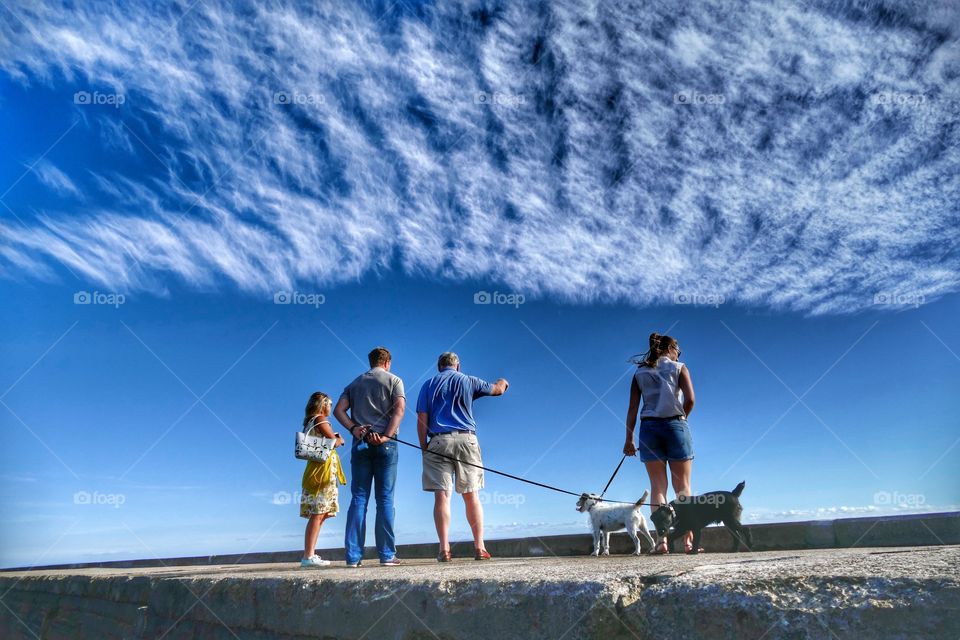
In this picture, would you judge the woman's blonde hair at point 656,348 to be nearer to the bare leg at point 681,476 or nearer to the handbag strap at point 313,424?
the bare leg at point 681,476

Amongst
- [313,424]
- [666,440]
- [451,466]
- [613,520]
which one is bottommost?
[613,520]

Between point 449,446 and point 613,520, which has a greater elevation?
point 449,446

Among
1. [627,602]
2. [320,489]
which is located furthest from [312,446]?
[627,602]

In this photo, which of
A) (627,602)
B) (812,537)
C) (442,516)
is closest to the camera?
(627,602)

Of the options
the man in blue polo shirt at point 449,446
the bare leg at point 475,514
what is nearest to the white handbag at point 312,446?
the man in blue polo shirt at point 449,446

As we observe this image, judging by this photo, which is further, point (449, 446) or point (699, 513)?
point (699, 513)

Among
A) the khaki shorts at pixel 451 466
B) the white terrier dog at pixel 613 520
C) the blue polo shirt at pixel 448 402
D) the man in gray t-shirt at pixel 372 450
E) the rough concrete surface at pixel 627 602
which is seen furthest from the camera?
the white terrier dog at pixel 613 520

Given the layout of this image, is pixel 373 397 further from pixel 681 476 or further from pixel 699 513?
pixel 699 513

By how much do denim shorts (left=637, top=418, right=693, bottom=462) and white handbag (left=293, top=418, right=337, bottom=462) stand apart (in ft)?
8.49

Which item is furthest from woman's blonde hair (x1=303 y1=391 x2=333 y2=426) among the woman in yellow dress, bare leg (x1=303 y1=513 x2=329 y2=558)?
bare leg (x1=303 y1=513 x2=329 y2=558)

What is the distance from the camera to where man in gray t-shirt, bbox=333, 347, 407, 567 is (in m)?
4.83

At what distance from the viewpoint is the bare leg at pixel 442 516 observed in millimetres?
4891

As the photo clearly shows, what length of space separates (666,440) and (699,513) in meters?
0.75

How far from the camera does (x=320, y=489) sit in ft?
17.2
